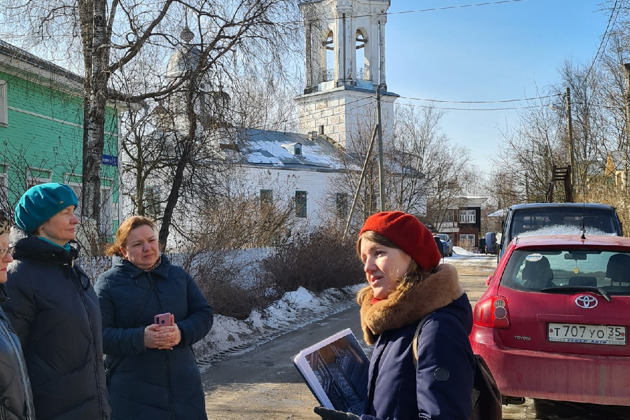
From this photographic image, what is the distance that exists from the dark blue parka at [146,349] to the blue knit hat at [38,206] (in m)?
0.58

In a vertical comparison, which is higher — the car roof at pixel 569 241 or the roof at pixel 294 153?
the roof at pixel 294 153

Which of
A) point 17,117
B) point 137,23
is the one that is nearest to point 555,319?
point 137,23

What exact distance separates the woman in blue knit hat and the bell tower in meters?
43.6

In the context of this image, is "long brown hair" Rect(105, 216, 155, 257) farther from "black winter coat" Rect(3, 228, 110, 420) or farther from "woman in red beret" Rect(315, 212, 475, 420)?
"woman in red beret" Rect(315, 212, 475, 420)

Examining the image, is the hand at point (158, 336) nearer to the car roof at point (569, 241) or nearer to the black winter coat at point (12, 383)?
the black winter coat at point (12, 383)

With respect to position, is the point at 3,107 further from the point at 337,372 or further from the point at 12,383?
the point at 337,372

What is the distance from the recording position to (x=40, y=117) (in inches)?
720

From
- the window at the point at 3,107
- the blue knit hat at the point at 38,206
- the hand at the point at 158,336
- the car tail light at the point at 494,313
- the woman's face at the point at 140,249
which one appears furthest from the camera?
the window at the point at 3,107

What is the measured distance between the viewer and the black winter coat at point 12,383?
1.97 m

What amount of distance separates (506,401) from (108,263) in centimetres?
541

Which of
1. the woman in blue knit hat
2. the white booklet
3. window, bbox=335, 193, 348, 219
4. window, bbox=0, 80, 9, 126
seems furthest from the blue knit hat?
window, bbox=335, 193, 348, 219

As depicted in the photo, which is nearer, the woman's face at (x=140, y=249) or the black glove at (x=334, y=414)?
the black glove at (x=334, y=414)

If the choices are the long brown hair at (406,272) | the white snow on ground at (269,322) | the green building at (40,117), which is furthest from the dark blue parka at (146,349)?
the green building at (40,117)

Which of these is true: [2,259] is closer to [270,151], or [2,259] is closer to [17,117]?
[17,117]
